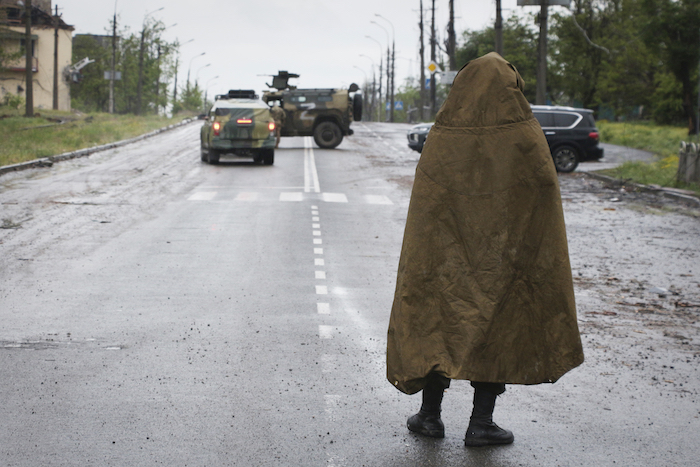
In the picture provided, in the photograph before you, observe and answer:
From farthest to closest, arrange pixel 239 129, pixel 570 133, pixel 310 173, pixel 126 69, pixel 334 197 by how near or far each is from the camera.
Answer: pixel 126 69, pixel 239 129, pixel 570 133, pixel 310 173, pixel 334 197

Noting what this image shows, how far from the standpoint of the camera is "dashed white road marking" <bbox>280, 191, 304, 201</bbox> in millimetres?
16553

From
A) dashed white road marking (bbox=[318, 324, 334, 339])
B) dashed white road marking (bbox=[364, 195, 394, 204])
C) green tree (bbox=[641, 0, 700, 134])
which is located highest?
green tree (bbox=[641, 0, 700, 134])

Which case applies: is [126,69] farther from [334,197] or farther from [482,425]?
[482,425]

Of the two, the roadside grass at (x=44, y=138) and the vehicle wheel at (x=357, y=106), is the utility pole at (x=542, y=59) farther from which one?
the roadside grass at (x=44, y=138)

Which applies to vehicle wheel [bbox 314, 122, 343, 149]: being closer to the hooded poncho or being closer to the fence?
the fence

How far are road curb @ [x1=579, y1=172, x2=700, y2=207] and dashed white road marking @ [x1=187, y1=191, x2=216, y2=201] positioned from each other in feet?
32.0

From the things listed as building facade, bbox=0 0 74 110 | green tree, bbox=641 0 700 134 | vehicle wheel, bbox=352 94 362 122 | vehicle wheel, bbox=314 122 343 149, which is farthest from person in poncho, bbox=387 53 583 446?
building facade, bbox=0 0 74 110

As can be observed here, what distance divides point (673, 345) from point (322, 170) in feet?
57.6

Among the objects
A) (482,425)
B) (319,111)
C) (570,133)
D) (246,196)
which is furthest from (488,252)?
(319,111)

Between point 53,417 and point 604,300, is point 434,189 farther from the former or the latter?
point 604,300

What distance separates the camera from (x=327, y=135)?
31.8 m

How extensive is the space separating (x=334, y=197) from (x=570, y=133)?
946 centimetres

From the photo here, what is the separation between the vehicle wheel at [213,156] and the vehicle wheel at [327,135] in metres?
7.50

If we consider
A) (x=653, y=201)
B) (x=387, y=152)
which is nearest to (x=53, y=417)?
(x=653, y=201)
